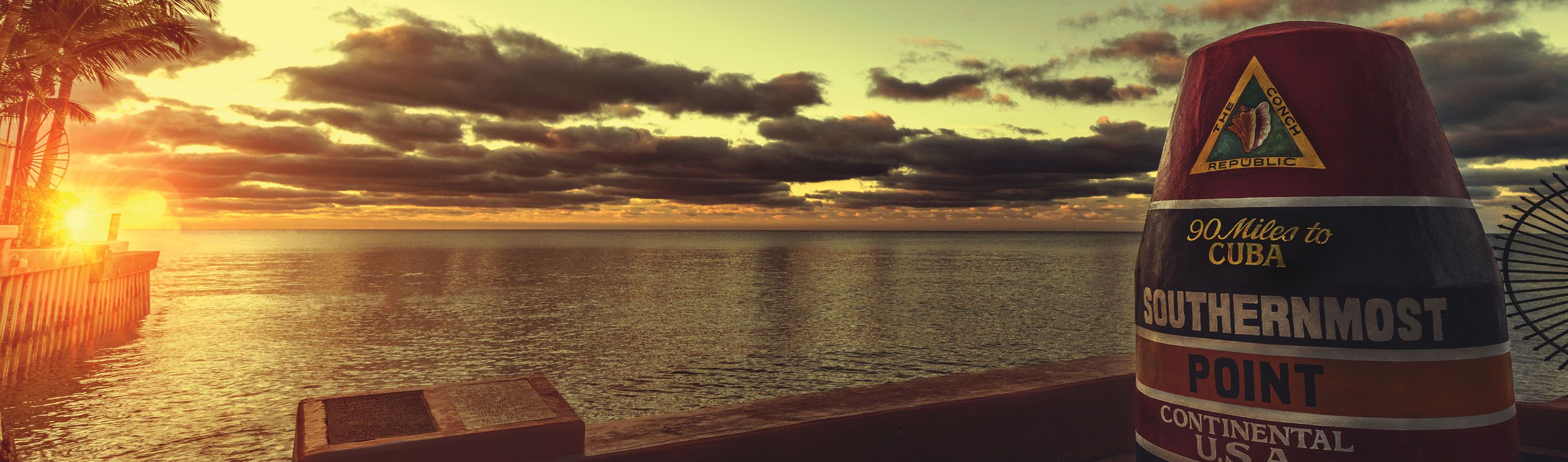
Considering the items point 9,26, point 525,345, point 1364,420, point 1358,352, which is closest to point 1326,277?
point 1358,352

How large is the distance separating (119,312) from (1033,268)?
92.5 metres

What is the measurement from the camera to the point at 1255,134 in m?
2.08

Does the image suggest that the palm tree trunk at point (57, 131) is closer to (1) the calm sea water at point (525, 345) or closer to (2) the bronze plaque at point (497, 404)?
(1) the calm sea water at point (525, 345)

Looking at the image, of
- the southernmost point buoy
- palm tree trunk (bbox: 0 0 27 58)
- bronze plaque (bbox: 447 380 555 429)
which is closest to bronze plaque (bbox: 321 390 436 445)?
bronze plaque (bbox: 447 380 555 429)

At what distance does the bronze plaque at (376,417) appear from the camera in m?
3.40

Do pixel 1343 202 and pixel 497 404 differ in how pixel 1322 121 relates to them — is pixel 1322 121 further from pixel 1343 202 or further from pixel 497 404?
pixel 497 404

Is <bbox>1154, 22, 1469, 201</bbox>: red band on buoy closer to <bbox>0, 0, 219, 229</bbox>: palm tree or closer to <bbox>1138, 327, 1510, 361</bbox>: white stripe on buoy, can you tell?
<bbox>1138, 327, 1510, 361</bbox>: white stripe on buoy

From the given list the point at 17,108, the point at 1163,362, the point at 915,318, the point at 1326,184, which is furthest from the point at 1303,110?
the point at 17,108

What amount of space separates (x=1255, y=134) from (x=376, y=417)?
3.96 m

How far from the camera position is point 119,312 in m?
40.6

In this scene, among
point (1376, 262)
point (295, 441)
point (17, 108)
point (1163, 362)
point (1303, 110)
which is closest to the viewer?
point (1376, 262)

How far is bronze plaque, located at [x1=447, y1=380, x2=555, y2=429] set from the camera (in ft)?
11.4

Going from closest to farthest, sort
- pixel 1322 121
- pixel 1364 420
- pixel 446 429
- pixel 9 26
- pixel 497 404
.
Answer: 1. pixel 1364 420
2. pixel 1322 121
3. pixel 446 429
4. pixel 497 404
5. pixel 9 26

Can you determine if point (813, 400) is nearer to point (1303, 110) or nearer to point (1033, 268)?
point (1303, 110)
